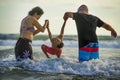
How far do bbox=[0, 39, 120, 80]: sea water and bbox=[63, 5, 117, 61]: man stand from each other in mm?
51

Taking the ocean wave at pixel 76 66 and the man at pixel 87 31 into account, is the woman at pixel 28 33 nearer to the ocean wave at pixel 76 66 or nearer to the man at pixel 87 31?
the ocean wave at pixel 76 66

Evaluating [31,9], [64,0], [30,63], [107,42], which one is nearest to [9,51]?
[30,63]

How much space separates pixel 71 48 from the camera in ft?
11.2

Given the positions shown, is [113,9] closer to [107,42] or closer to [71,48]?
[107,42]

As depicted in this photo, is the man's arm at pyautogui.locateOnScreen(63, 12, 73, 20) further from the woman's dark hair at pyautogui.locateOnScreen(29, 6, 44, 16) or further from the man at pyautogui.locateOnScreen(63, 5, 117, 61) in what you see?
the woman's dark hair at pyautogui.locateOnScreen(29, 6, 44, 16)

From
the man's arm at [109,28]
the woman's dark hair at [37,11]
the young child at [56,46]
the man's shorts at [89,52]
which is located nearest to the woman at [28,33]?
the woman's dark hair at [37,11]

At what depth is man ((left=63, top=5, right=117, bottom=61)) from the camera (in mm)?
3445

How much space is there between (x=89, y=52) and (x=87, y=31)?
21 centimetres

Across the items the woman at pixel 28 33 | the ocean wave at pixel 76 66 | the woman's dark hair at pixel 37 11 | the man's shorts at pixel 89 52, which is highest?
the woman's dark hair at pixel 37 11

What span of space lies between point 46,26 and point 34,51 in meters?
0.27

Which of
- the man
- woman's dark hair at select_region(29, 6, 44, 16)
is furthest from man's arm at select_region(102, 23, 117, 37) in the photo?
woman's dark hair at select_region(29, 6, 44, 16)

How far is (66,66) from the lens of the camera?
342cm

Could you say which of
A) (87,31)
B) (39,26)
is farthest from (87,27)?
(39,26)

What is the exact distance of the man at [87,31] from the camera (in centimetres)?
345
